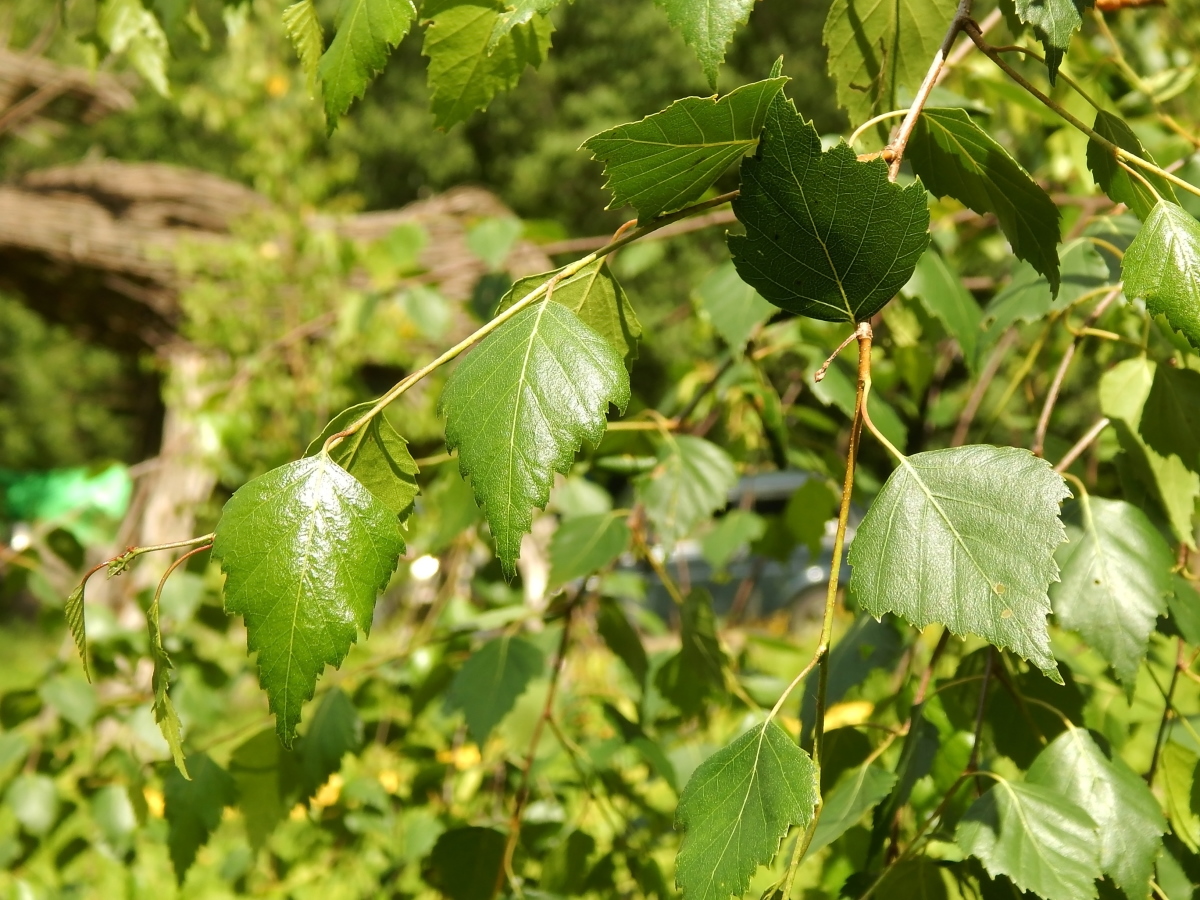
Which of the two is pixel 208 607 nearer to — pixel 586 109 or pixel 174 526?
pixel 174 526

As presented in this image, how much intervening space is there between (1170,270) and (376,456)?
35 centimetres

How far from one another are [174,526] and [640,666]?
2.96m

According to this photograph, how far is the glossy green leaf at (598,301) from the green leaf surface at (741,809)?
19cm

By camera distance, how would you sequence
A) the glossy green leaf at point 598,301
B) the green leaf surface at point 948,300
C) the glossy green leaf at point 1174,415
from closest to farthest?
the glossy green leaf at point 598,301
the glossy green leaf at point 1174,415
the green leaf surface at point 948,300

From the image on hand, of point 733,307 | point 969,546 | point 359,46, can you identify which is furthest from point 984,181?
point 733,307

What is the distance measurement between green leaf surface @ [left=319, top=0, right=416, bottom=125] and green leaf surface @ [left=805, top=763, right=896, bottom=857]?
43 centimetres

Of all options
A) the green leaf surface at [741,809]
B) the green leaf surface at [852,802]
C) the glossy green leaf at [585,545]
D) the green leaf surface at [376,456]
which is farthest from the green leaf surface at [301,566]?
the glossy green leaf at [585,545]

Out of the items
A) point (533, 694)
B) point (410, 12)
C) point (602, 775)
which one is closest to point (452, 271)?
point (533, 694)

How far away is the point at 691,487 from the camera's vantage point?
92 centimetres

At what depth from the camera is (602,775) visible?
1065 mm

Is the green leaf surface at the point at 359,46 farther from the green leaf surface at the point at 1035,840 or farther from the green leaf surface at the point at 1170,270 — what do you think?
the green leaf surface at the point at 1035,840

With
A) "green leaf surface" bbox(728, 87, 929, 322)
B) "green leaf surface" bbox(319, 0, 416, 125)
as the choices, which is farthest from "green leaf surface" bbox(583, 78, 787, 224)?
"green leaf surface" bbox(319, 0, 416, 125)

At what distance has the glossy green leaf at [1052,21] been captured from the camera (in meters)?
0.43

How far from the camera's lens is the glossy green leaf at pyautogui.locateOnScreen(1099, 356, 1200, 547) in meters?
0.64
